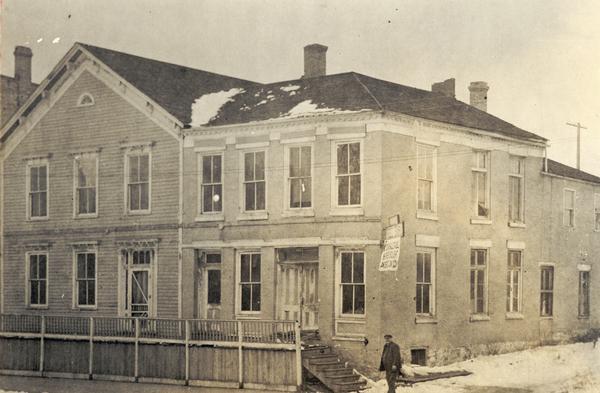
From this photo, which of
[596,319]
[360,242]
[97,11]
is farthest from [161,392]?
[596,319]

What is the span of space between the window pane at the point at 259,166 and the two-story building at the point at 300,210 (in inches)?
3.3

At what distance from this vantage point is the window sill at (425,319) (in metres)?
22.1

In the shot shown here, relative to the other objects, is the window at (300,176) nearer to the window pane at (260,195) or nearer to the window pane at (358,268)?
the window pane at (260,195)

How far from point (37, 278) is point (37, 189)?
8.32 feet

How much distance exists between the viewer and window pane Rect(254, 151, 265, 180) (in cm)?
2308

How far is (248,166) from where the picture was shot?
76.7ft

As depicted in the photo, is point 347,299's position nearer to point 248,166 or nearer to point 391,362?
point 391,362

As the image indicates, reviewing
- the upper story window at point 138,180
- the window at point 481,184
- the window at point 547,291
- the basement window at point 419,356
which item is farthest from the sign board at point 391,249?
the upper story window at point 138,180

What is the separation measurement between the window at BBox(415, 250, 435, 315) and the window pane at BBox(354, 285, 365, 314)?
1469 millimetres

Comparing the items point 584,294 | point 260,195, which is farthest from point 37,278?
point 584,294

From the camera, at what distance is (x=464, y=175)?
23.5 meters

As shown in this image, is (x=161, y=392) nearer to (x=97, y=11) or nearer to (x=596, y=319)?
(x=97, y=11)

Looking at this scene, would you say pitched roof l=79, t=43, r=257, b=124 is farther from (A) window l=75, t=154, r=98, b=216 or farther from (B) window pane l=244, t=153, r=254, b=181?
(A) window l=75, t=154, r=98, b=216

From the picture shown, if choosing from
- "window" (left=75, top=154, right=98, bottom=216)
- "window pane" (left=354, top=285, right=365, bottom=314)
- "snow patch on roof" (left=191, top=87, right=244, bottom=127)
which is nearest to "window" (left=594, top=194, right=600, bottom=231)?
"window pane" (left=354, top=285, right=365, bottom=314)
